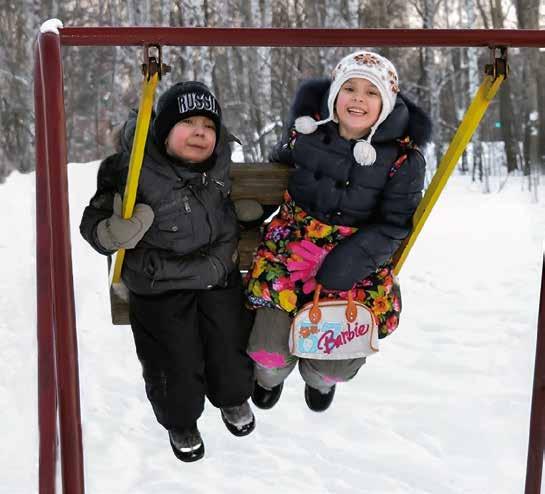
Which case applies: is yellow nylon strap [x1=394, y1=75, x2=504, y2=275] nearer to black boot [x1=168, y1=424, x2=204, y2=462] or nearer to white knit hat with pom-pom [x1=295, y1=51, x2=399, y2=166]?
white knit hat with pom-pom [x1=295, y1=51, x2=399, y2=166]

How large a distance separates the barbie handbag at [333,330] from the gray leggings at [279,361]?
58mm

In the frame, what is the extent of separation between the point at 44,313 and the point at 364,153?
1078 millimetres

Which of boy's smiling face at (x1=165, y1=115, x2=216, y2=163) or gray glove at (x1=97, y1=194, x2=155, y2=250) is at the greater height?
boy's smiling face at (x1=165, y1=115, x2=216, y2=163)

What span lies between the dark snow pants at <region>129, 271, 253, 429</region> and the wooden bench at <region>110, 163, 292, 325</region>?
9 centimetres

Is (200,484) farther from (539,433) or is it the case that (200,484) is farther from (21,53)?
(21,53)

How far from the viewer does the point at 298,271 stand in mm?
2699

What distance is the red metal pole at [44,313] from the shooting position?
84.4 inches

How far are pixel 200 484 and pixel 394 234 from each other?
7.28 feet

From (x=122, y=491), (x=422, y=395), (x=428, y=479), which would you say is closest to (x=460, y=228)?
(x=422, y=395)

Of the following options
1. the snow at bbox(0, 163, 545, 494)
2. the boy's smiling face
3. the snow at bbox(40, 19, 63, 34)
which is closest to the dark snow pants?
the boy's smiling face

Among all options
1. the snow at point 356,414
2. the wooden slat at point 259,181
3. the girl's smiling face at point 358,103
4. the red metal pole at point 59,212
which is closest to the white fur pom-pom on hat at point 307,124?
the girl's smiling face at point 358,103

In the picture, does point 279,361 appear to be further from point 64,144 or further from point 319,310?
point 64,144

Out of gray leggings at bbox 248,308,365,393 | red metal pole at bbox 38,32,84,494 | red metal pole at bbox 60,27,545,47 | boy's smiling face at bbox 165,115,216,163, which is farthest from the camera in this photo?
gray leggings at bbox 248,308,365,393

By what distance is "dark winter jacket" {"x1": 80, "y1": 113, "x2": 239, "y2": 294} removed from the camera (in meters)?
2.53
